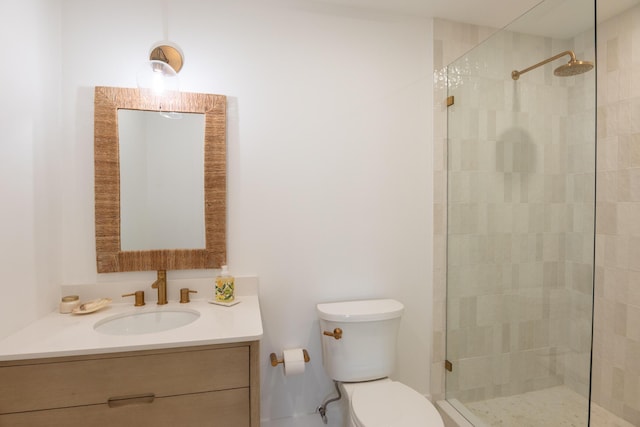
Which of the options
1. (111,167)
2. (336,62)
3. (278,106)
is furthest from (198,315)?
(336,62)

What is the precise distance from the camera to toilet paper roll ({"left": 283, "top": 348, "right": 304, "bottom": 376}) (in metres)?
1.60

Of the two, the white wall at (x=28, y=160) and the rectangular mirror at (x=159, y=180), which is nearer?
the white wall at (x=28, y=160)

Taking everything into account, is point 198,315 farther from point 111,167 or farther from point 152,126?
point 152,126

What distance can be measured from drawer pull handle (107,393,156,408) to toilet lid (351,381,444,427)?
2.63 feet

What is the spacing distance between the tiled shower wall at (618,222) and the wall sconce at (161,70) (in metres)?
2.29

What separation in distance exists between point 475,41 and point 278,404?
7.84 feet

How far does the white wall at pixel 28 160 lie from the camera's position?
121 cm

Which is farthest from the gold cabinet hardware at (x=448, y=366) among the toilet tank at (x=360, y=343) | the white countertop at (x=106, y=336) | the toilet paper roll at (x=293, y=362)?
the white countertop at (x=106, y=336)

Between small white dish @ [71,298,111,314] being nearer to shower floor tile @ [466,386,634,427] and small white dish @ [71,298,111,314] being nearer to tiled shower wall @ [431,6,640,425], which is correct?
tiled shower wall @ [431,6,640,425]

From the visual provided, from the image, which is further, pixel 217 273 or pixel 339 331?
pixel 217 273

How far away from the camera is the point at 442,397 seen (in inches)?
78.3

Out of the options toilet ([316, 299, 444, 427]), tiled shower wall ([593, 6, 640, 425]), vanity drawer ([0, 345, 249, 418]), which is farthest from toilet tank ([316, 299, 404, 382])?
tiled shower wall ([593, 6, 640, 425])

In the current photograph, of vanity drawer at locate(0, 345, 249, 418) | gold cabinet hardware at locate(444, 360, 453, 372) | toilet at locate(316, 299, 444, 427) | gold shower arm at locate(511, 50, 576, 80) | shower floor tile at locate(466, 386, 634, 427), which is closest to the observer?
vanity drawer at locate(0, 345, 249, 418)

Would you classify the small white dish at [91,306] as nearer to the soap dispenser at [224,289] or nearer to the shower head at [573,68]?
the soap dispenser at [224,289]
